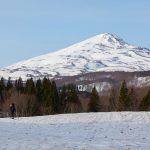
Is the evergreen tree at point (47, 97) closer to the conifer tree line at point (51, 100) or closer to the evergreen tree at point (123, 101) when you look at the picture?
the conifer tree line at point (51, 100)

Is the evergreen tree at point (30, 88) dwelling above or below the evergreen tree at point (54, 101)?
above

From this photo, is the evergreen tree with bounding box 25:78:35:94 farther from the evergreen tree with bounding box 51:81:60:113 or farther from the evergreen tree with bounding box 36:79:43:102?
the evergreen tree with bounding box 51:81:60:113

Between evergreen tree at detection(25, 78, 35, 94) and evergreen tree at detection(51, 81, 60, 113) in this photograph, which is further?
evergreen tree at detection(25, 78, 35, 94)

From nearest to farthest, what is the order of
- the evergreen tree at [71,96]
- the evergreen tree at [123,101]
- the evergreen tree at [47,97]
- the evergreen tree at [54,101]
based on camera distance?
the evergreen tree at [123,101] < the evergreen tree at [47,97] < the evergreen tree at [54,101] < the evergreen tree at [71,96]

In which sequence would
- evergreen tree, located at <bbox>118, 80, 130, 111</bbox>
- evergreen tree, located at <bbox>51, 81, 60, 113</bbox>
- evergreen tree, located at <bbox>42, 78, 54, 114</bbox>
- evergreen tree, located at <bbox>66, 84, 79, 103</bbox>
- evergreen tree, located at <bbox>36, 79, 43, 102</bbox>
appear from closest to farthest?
evergreen tree, located at <bbox>118, 80, 130, 111</bbox> < evergreen tree, located at <bbox>42, 78, 54, 114</bbox> < evergreen tree, located at <bbox>51, 81, 60, 113</bbox> < evergreen tree, located at <bbox>36, 79, 43, 102</bbox> < evergreen tree, located at <bbox>66, 84, 79, 103</bbox>

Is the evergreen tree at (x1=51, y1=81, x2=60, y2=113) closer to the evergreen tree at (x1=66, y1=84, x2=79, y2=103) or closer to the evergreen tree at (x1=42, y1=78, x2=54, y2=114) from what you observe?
the evergreen tree at (x1=42, y1=78, x2=54, y2=114)

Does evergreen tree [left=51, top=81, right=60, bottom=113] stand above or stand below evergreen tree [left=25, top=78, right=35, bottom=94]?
below

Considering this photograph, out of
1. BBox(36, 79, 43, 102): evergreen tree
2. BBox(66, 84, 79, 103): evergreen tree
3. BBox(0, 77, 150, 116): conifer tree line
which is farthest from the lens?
BBox(66, 84, 79, 103): evergreen tree

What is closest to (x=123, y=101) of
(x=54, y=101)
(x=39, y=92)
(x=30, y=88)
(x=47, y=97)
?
(x=54, y=101)

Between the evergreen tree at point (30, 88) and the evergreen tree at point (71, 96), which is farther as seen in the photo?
the evergreen tree at point (71, 96)

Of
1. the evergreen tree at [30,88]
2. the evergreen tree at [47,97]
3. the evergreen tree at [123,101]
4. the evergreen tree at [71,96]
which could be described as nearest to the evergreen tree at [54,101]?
the evergreen tree at [47,97]

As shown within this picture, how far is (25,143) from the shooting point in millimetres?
21469

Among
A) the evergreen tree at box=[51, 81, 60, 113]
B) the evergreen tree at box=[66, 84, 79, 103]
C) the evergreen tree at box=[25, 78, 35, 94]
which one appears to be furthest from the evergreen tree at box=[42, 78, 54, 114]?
the evergreen tree at box=[66, 84, 79, 103]

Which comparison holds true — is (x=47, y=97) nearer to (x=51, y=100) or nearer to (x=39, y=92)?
(x=51, y=100)
